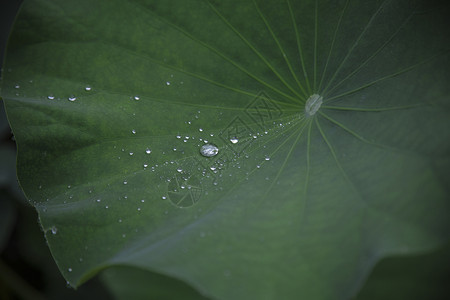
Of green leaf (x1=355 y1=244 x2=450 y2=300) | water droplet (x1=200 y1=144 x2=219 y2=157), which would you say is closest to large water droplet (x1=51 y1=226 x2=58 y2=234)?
water droplet (x1=200 y1=144 x2=219 y2=157)

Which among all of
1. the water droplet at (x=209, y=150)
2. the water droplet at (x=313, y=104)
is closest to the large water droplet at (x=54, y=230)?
the water droplet at (x=209, y=150)

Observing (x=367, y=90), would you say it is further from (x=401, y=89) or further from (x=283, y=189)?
(x=283, y=189)

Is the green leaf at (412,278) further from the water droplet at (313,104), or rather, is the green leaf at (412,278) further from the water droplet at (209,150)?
the water droplet at (209,150)

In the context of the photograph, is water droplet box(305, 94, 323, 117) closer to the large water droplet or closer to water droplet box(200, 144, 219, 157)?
water droplet box(200, 144, 219, 157)

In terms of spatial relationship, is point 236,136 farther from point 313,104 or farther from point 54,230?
point 54,230

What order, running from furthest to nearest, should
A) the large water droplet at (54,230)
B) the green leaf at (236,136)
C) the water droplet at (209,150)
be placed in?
1. the water droplet at (209,150)
2. the large water droplet at (54,230)
3. the green leaf at (236,136)

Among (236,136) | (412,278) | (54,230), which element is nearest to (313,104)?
(236,136)

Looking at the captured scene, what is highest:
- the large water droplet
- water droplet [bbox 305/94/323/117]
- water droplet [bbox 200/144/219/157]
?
water droplet [bbox 305/94/323/117]
